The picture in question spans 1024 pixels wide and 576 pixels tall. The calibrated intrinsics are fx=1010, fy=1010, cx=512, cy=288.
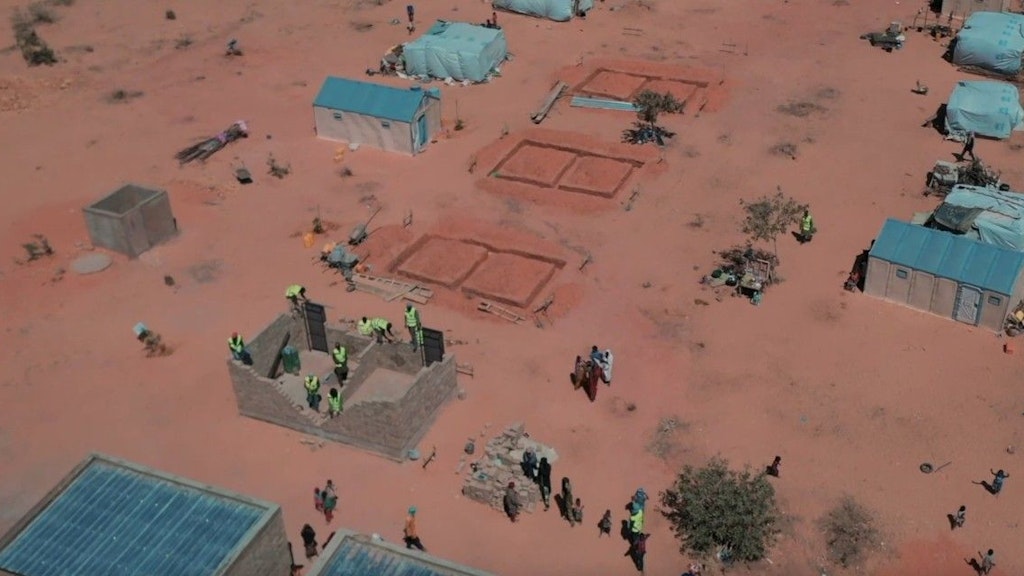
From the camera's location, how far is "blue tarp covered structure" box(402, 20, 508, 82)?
48.6 m

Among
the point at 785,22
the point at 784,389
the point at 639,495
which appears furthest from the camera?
the point at 785,22

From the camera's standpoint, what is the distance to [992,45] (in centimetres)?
4881

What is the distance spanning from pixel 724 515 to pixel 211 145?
93.4ft

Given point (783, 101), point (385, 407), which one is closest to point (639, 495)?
point (385, 407)

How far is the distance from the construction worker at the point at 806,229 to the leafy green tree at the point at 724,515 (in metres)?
13.4

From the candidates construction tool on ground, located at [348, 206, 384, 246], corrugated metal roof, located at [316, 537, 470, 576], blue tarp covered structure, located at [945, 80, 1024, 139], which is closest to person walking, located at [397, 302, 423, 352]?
construction tool on ground, located at [348, 206, 384, 246]

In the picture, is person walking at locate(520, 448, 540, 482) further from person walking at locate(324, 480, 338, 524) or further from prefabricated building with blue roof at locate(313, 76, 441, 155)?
prefabricated building with blue roof at locate(313, 76, 441, 155)

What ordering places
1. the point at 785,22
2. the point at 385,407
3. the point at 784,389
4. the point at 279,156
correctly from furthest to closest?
the point at 785,22
the point at 279,156
the point at 784,389
the point at 385,407

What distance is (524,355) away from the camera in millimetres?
31062

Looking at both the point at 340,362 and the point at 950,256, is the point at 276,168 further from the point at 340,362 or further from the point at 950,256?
the point at 950,256

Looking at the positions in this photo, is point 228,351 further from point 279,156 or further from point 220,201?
point 279,156

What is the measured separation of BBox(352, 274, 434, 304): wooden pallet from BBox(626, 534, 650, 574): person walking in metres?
12.3

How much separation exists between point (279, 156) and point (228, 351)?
45.2 ft

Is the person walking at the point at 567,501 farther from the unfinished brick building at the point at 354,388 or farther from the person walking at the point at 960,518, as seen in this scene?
the person walking at the point at 960,518
